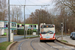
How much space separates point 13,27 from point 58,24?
2317cm

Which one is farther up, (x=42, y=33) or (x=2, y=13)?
(x=2, y=13)

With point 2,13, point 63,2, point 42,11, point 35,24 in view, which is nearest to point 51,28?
point 63,2

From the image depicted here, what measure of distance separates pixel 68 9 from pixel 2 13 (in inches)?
1044

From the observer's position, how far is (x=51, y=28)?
17.2 m

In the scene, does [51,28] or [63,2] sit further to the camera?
[63,2]

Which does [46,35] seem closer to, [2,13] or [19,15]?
A: [2,13]

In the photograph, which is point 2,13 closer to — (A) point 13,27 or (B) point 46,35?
(A) point 13,27

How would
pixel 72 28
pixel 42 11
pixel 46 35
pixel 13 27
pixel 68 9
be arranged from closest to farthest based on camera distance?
pixel 46 35
pixel 68 9
pixel 42 11
pixel 13 27
pixel 72 28

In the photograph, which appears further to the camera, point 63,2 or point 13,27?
point 13,27

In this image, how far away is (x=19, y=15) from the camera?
A: 54.7 meters

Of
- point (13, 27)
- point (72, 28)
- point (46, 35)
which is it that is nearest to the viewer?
point (46, 35)

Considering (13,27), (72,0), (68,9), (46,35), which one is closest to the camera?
(46,35)

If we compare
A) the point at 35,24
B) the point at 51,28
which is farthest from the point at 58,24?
the point at 51,28

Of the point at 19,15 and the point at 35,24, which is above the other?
the point at 19,15
